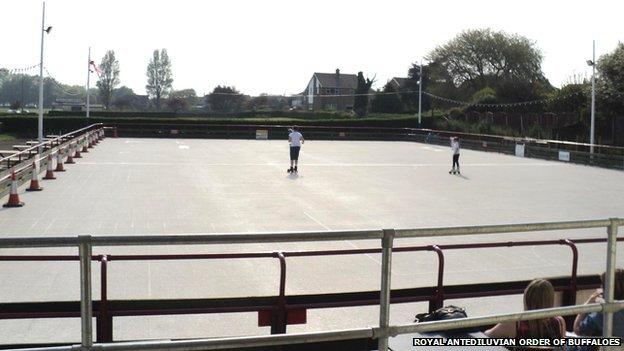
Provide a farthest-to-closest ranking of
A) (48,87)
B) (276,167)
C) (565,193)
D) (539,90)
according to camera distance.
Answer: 1. (48,87)
2. (539,90)
3. (276,167)
4. (565,193)

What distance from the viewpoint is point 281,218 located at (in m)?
16.5

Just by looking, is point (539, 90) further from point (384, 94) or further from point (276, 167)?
point (276, 167)

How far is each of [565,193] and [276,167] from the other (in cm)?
1231

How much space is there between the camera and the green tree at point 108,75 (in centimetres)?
13088

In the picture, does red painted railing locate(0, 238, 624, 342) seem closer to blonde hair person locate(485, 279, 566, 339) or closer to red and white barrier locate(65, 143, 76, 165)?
blonde hair person locate(485, 279, 566, 339)

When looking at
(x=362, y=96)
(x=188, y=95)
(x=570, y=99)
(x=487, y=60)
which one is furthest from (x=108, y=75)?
(x=570, y=99)

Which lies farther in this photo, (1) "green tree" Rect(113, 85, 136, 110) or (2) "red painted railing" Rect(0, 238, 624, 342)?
(1) "green tree" Rect(113, 85, 136, 110)

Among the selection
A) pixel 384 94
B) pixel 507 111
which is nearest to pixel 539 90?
pixel 507 111

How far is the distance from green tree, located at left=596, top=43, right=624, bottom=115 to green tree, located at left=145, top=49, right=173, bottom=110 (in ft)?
379

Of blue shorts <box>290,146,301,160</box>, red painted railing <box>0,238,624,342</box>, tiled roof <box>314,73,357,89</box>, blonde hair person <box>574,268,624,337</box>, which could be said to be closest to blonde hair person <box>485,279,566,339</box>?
blonde hair person <box>574,268,624,337</box>

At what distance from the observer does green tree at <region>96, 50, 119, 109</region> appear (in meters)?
131

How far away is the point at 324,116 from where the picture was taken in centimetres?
8931

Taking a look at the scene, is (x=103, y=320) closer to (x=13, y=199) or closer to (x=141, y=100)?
(x=13, y=199)

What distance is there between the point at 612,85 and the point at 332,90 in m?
88.1
